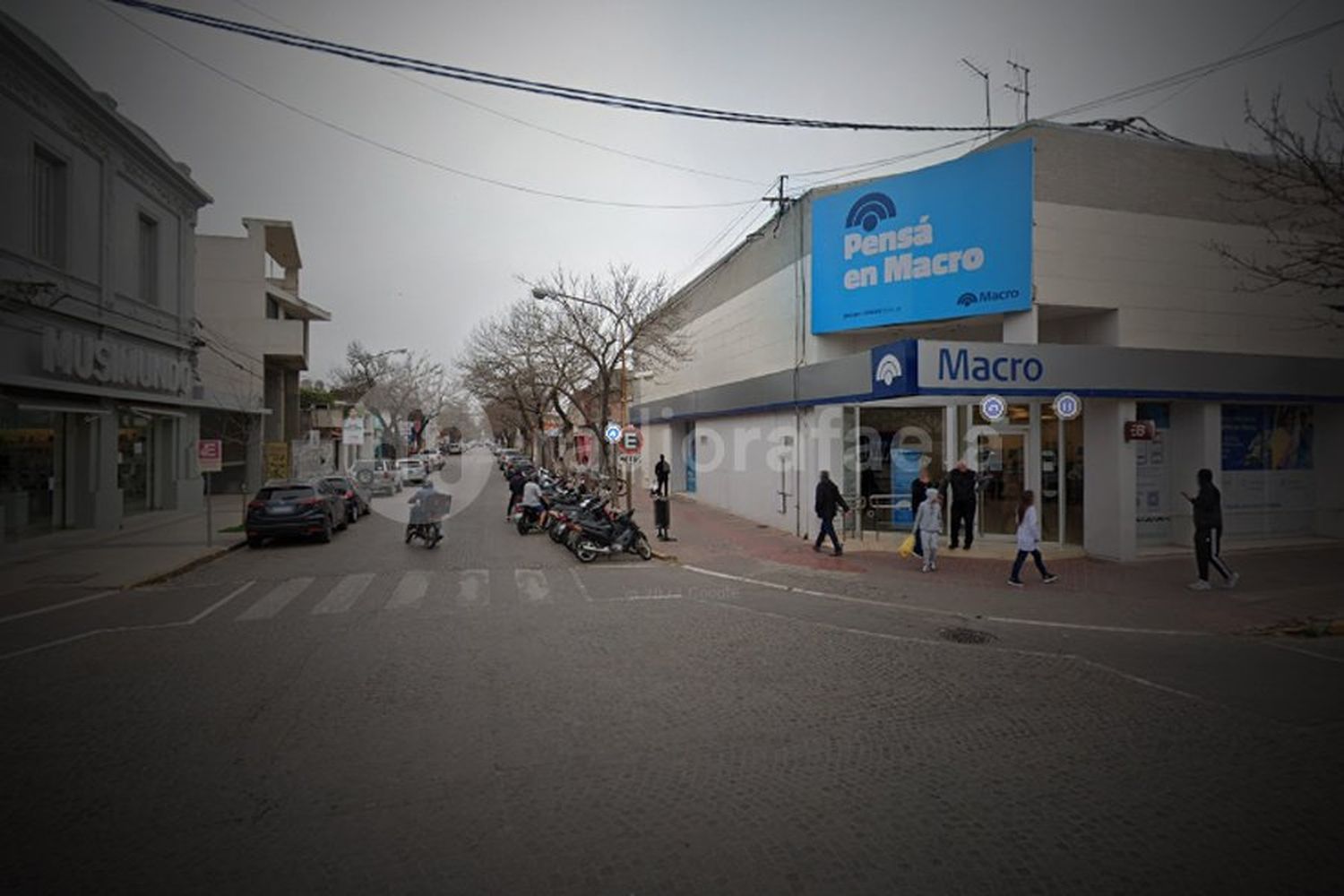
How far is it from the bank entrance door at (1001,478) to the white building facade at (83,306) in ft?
67.6

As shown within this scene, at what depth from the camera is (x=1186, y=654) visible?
7715 millimetres

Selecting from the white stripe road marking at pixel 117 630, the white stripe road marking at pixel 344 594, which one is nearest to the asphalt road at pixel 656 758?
the white stripe road marking at pixel 117 630

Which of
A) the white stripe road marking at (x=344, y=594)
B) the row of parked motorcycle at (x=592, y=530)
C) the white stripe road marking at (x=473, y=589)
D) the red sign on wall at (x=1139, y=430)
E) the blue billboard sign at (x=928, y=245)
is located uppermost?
the blue billboard sign at (x=928, y=245)

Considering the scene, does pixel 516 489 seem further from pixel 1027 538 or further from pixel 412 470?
pixel 412 470

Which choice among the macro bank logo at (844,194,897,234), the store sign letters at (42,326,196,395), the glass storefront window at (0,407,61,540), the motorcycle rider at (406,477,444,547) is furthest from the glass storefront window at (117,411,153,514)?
the macro bank logo at (844,194,897,234)

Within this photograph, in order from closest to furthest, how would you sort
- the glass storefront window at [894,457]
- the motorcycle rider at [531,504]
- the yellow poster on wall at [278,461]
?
the glass storefront window at [894,457], the motorcycle rider at [531,504], the yellow poster on wall at [278,461]

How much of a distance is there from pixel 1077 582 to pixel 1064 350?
466cm

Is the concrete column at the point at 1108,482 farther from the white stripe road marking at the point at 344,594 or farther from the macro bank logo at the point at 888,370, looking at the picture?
the white stripe road marking at the point at 344,594

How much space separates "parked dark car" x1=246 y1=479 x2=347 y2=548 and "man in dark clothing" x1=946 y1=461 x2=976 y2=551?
14.7 meters

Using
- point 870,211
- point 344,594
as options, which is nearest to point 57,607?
point 344,594

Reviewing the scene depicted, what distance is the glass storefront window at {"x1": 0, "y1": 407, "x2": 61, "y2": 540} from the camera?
14.6m

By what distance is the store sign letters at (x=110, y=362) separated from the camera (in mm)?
15242

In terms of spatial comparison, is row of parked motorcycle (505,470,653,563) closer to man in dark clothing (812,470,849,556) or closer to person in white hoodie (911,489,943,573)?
man in dark clothing (812,470,849,556)

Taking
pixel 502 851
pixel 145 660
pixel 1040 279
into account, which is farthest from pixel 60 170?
pixel 1040 279
